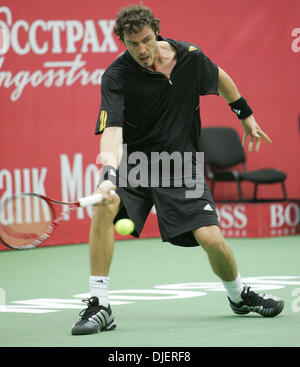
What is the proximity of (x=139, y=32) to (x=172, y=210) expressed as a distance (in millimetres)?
981

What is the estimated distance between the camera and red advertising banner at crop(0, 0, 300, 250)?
8.77 metres

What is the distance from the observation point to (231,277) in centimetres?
470

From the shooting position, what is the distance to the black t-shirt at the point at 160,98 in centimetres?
458

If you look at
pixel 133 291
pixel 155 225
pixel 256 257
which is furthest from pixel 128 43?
pixel 155 225

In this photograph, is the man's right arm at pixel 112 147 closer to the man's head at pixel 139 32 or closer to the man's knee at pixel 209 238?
the man's head at pixel 139 32

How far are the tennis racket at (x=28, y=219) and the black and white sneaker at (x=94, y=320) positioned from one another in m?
0.47

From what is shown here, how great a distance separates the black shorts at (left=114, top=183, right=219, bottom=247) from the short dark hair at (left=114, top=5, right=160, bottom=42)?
842 millimetres

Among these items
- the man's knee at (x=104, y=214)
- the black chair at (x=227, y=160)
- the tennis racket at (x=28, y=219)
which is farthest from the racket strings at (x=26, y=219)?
the black chair at (x=227, y=160)

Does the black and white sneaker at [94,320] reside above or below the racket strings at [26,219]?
below

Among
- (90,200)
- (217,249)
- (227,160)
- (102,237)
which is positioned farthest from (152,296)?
(227,160)

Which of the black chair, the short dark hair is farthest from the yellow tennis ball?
the black chair
